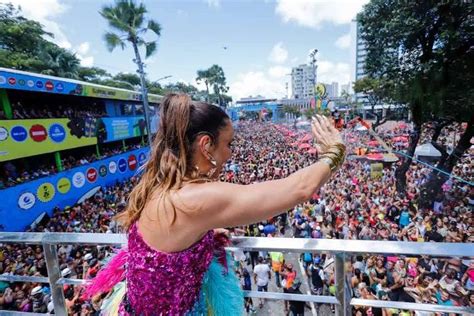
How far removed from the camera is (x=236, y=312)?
45.4 inches

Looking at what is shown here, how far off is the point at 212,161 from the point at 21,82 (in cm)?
1315

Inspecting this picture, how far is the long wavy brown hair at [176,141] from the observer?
989 mm

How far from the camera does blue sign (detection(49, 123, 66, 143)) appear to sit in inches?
501

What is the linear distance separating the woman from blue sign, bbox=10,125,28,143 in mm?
12367

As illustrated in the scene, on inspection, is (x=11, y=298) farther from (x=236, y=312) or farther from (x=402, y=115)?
(x=402, y=115)

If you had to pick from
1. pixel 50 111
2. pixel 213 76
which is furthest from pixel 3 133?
pixel 213 76

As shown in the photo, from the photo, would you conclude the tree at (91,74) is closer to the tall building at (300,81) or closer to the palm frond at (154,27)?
the palm frond at (154,27)

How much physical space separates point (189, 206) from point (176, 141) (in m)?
0.26

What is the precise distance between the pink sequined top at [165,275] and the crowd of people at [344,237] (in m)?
0.32

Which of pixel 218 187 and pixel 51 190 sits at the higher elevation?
pixel 218 187

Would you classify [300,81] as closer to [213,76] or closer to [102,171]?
[213,76]

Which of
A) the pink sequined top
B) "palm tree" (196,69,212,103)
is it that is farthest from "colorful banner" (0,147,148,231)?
"palm tree" (196,69,212,103)

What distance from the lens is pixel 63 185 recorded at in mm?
12703

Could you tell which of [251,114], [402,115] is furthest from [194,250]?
[251,114]
